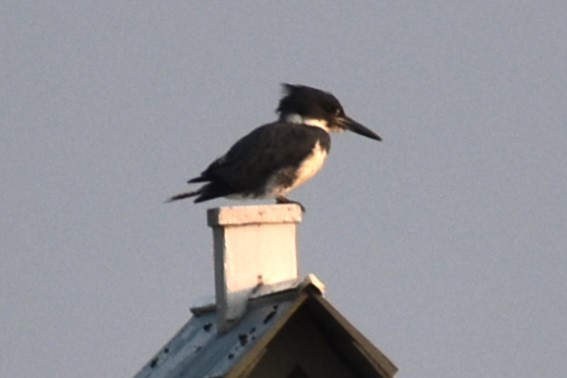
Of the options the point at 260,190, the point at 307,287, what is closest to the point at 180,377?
the point at 307,287

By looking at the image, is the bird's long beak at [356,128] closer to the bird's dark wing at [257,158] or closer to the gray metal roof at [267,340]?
the bird's dark wing at [257,158]

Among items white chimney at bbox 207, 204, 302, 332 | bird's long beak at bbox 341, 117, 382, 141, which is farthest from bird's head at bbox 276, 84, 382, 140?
white chimney at bbox 207, 204, 302, 332

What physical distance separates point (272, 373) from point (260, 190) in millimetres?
4937

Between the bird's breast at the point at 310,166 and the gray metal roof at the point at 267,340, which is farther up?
the bird's breast at the point at 310,166

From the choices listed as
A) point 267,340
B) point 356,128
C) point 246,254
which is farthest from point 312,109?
point 267,340

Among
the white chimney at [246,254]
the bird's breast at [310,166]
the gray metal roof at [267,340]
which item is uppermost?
the bird's breast at [310,166]

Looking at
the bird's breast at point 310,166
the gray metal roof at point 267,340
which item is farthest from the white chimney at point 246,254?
the bird's breast at point 310,166

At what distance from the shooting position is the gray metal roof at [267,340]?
833cm

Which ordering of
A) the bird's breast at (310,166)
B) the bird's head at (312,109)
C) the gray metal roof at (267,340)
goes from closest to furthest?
the gray metal roof at (267,340), the bird's breast at (310,166), the bird's head at (312,109)

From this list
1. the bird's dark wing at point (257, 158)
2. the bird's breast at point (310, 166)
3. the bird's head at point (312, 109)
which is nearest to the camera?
the bird's dark wing at point (257, 158)

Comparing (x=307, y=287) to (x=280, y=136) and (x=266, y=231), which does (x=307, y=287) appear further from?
(x=280, y=136)

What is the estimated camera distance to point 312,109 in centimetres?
1524

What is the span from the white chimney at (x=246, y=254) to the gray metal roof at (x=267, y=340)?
0.30 feet

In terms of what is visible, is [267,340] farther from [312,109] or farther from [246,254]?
[312,109]
